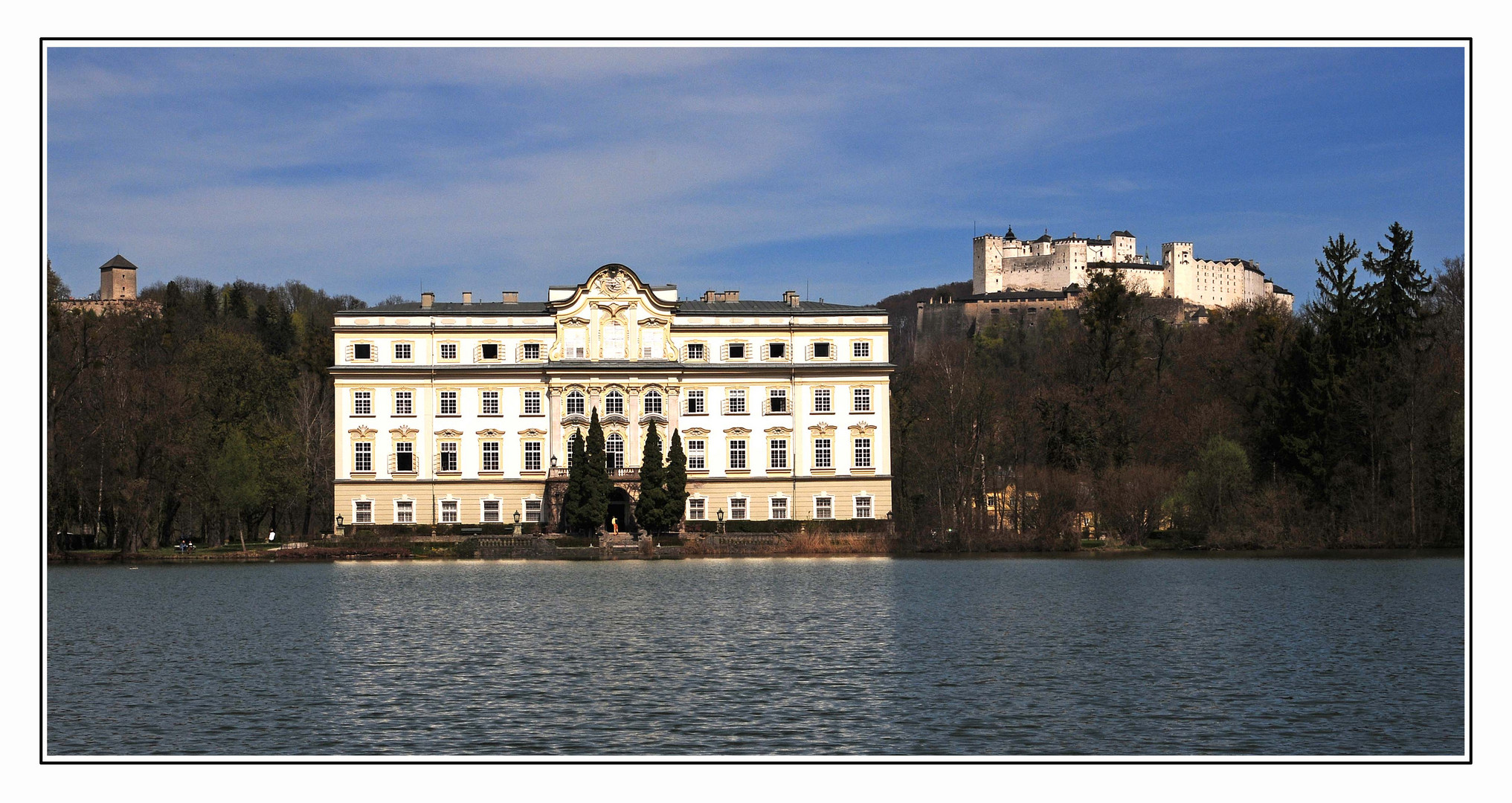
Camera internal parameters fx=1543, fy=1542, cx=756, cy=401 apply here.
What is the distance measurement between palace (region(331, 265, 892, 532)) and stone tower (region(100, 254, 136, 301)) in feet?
277

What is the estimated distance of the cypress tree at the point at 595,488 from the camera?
5881 cm

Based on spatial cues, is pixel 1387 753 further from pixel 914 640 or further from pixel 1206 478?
pixel 1206 478

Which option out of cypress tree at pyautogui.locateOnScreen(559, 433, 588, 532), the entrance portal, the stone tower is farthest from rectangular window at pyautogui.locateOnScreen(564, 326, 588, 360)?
the stone tower

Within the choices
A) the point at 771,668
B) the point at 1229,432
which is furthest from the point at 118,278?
the point at 771,668

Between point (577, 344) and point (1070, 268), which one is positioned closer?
point (577, 344)

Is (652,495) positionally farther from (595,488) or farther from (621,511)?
(621,511)

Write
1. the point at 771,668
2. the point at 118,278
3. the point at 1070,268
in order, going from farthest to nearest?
the point at 1070,268 < the point at 118,278 < the point at 771,668

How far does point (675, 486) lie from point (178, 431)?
18.3 metres

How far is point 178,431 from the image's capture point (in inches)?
2160

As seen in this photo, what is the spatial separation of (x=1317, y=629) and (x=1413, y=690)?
708cm

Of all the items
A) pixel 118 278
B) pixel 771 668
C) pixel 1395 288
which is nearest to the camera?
pixel 771 668

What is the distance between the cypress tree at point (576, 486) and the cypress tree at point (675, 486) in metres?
3.23

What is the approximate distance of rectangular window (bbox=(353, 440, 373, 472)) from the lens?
6438 cm
